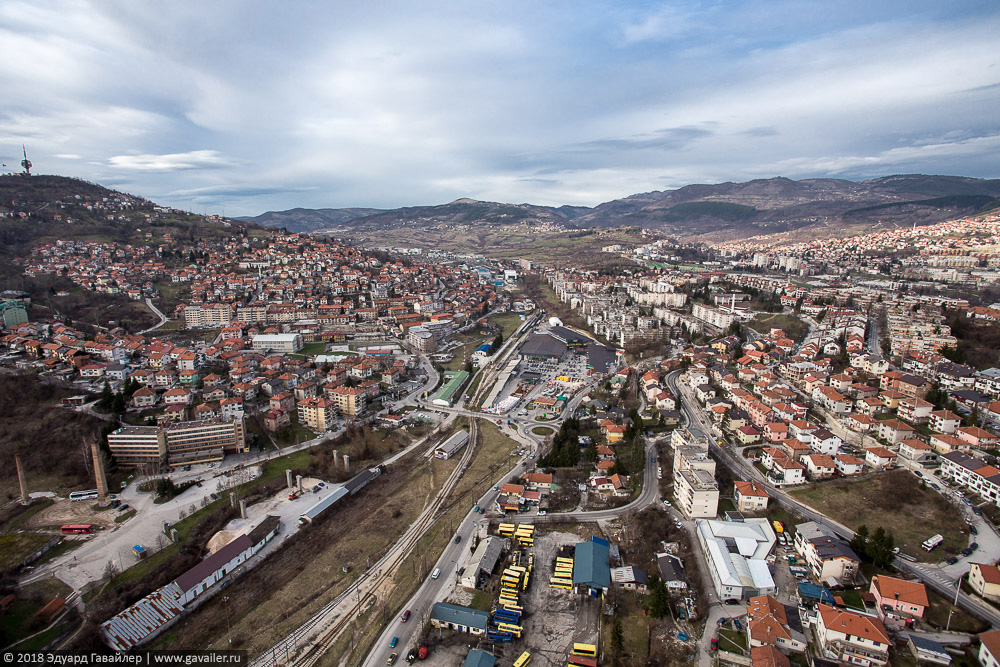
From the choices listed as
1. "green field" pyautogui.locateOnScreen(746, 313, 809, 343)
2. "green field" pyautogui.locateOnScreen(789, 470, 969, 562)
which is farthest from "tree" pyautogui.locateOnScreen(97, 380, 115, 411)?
"green field" pyautogui.locateOnScreen(746, 313, 809, 343)

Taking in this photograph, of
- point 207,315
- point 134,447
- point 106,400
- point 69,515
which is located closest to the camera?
point 69,515

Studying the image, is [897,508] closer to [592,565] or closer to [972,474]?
[972,474]

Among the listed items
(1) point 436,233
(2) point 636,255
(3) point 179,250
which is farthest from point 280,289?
(1) point 436,233

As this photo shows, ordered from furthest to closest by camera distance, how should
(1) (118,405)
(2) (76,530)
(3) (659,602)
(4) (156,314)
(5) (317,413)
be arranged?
(4) (156,314) → (5) (317,413) → (1) (118,405) → (2) (76,530) → (3) (659,602)

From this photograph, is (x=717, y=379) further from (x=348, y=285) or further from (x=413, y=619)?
(x=348, y=285)

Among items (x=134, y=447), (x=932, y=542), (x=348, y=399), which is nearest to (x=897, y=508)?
(x=932, y=542)
